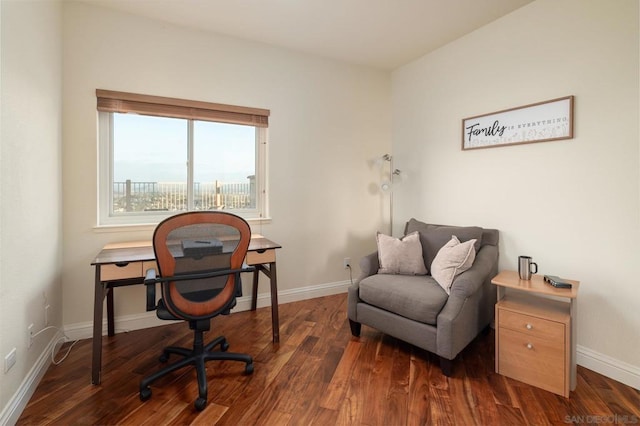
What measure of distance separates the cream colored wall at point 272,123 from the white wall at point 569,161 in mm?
1043

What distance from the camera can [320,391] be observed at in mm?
1885

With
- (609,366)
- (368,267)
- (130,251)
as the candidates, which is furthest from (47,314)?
(609,366)

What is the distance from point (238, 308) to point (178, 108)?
197 centimetres

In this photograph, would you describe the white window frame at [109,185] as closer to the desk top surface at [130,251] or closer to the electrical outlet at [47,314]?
the desk top surface at [130,251]

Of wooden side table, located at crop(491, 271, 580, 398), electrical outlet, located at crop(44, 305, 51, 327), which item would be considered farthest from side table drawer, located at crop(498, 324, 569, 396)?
electrical outlet, located at crop(44, 305, 51, 327)

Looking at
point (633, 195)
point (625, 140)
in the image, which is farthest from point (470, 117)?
point (633, 195)

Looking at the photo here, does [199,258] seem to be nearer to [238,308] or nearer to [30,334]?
[30,334]

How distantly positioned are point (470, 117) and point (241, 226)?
2363 mm

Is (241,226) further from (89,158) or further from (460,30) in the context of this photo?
(460,30)

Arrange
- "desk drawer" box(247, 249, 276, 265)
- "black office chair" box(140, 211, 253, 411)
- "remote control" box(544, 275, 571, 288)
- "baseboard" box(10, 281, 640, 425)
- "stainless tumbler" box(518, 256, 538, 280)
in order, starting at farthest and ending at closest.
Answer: "desk drawer" box(247, 249, 276, 265) < "stainless tumbler" box(518, 256, 538, 280) < "remote control" box(544, 275, 571, 288) < "black office chair" box(140, 211, 253, 411) < "baseboard" box(10, 281, 640, 425)

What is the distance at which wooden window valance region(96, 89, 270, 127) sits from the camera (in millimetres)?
2557

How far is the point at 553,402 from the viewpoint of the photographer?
1771 mm

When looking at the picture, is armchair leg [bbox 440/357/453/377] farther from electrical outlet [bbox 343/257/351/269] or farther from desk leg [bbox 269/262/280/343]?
electrical outlet [bbox 343/257/351/269]

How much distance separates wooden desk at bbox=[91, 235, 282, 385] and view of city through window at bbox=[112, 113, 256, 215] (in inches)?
19.7
